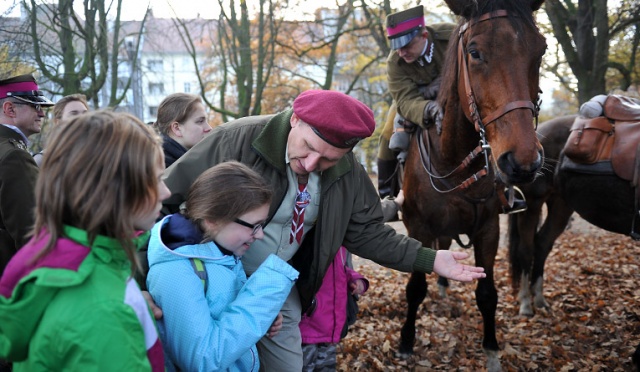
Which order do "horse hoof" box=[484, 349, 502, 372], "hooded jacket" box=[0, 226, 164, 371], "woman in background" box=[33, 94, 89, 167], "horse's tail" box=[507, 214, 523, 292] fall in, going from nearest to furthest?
"hooded jacket" box=[0, 226, 164, 371], "woman in background" box=[33, 94, 89, 167], "horse hoof" box=[484, 349, 502, 372], "horse's tail" box=[507, 214, 523, 292]

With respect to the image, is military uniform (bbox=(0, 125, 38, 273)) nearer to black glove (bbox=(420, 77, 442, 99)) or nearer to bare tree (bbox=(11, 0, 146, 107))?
black glove (bbox=(420, 77, 442, 99))

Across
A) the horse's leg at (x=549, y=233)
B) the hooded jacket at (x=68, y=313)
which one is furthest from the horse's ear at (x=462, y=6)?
the horse's leg at (x=549, y=233)

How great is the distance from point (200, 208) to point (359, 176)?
1.07 meters

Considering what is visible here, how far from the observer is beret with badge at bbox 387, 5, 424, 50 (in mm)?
4113

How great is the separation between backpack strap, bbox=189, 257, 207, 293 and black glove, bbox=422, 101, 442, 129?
2.38 meters

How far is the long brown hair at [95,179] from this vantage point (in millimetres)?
1537

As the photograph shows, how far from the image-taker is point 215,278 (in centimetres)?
220

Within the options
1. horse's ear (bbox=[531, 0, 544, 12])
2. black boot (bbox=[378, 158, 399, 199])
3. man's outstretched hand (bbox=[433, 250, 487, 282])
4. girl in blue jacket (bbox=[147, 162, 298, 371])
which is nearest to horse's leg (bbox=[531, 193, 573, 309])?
black boot (bbox=[378, 158, 399, 199])

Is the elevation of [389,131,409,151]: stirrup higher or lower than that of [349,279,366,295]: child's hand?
higher

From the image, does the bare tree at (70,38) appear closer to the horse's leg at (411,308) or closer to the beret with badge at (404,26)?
the beret with badge at (404,26)

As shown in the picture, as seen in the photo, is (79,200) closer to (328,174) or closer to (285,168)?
(285,168)

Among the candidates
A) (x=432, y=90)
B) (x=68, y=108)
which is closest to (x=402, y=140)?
(x=432, y=90)

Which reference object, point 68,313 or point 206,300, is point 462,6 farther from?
point 68,313

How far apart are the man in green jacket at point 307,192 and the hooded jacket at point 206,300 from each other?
476 millimetres
